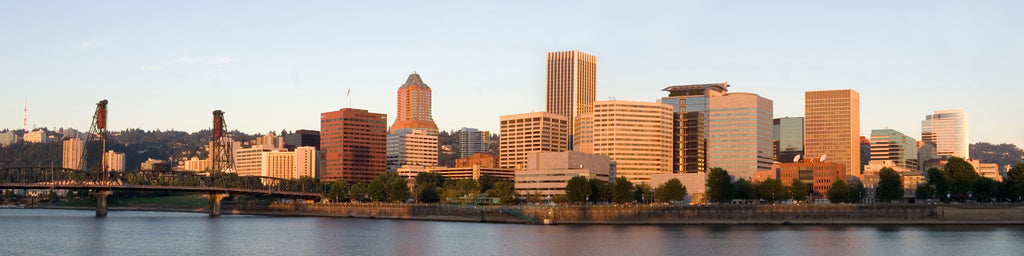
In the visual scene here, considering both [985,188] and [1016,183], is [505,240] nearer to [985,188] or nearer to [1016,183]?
[985,188]

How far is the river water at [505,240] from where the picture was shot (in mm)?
117312

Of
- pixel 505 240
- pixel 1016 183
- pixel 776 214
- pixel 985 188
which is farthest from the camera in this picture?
pixel 985 188

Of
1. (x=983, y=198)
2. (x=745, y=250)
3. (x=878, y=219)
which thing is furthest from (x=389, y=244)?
(x=983, y=198)

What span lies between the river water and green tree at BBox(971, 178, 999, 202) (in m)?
26.0

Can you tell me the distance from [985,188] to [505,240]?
340ft

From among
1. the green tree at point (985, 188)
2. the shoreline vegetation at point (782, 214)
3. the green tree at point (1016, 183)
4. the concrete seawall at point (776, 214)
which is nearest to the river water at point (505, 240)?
the shoreline vegetation at point (782, 214)

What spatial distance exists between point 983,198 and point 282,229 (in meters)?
127

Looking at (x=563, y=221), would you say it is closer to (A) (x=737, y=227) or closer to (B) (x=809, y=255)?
(A) (x=737, y=227)

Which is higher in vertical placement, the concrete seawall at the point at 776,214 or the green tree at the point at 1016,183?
the green tree at the point at 1016,183

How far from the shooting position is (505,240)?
13688 centimetres

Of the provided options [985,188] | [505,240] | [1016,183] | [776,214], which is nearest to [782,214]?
[776,214]

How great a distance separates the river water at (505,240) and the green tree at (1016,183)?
845 inches

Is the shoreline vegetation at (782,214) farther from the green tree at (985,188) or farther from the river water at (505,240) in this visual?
the green tree at (985,188)

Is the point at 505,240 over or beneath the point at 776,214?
beneath
